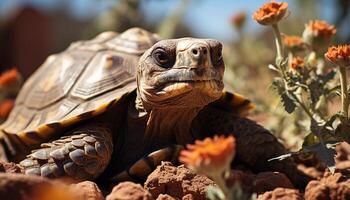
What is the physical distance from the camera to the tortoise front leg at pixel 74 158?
2.38 m

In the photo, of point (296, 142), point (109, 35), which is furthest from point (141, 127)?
point (296, 142)

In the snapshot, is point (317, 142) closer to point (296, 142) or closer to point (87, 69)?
point (296, 142)

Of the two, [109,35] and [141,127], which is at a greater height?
[109,35]

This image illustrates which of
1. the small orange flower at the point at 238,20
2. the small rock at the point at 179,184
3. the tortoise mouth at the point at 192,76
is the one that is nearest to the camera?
the small rock at the point at 179,184

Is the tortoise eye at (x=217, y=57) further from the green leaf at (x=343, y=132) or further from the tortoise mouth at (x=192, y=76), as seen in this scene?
the green leaf at (x=343, y=132)

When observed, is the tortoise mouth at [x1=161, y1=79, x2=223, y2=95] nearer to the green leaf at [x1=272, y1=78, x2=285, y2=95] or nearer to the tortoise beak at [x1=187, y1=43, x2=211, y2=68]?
the tortoise beak at [x1=187, y1=43, x2=211, y2=68]

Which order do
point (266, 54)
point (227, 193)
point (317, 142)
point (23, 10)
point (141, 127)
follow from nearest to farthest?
point (227, 193), point (317, 142), point (141, 127), point (266, 54), point (23, 10)

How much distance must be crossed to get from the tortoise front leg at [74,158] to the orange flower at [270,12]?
2.73 feet

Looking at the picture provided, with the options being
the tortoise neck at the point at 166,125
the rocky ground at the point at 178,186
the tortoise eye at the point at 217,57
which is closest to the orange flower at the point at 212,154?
the rocky ground at the point at 178,186

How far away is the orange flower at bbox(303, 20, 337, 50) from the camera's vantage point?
2.74 meters

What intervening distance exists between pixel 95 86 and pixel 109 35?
52 cm

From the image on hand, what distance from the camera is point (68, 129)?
270cm

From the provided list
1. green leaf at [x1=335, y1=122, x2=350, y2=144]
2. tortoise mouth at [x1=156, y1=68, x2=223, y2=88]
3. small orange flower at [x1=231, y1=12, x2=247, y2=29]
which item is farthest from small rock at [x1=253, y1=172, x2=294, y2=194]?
small orange flower at [x1=231, y1=12, x2=247, y2=29]

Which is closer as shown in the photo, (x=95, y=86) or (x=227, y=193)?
(x=227, y=193)
